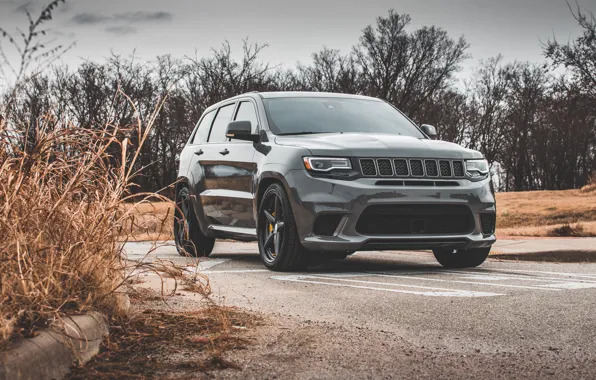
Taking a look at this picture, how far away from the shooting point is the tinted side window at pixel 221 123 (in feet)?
34.3

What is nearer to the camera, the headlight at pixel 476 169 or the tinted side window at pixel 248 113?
the headlight at pixel 476 169

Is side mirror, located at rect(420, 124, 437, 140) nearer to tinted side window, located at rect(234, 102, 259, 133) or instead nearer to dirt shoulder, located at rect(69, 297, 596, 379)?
tinted side window, located at rect(234, 102, 259, 133)

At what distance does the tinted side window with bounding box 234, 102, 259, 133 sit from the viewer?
31.6ft

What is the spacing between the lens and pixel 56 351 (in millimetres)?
3672

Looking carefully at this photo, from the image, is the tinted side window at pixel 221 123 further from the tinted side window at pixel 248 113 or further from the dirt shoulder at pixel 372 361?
the dirt shoulder at pixel 372 361

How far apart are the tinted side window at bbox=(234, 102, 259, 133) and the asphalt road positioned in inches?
61.5

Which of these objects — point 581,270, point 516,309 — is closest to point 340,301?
point 516,309

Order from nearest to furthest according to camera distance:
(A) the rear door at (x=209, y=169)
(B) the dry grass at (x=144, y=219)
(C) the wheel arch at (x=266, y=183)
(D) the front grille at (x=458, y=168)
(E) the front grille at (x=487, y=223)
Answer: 1. (B) the dry grass at (x=144, y=219)
2. (C) the wheel arch at (x=266, y=183)
3. (D) the front grille at (x=458, y=168)
4. (E) the front grille at (x=487, y=223)
5. (A) the rear door at (x=209, y=169)

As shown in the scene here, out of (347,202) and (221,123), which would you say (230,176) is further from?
(347,202)

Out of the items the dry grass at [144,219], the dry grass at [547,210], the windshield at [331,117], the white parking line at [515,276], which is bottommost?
the dry grass at [547,210]

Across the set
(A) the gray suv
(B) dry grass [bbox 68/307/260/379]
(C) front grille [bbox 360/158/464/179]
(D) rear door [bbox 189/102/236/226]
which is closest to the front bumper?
(A) the gray suv

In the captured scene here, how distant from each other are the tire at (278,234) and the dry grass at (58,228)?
284 cm

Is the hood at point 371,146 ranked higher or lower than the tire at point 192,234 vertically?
higher

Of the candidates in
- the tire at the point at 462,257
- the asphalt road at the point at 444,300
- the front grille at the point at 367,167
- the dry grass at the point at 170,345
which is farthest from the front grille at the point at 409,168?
the dry grass at the point at 170,345
